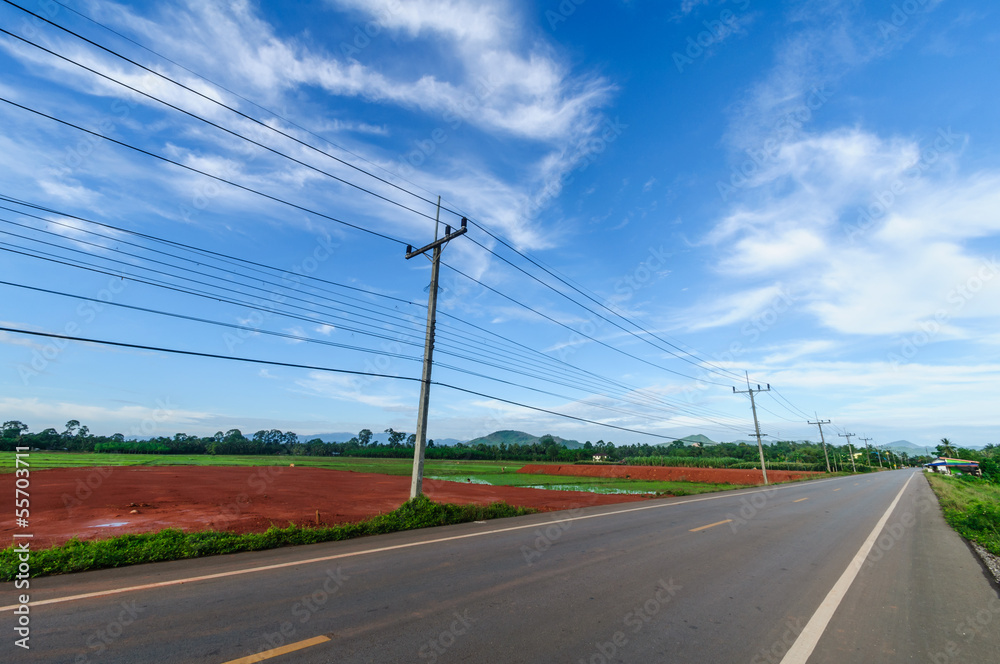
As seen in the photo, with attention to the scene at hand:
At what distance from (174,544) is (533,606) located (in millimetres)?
8055

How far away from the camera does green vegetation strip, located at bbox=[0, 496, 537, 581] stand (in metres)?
7.53

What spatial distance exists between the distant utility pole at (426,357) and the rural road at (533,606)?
13.5ft

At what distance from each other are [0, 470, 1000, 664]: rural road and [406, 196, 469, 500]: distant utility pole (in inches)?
162

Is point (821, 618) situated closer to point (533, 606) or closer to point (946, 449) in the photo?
point (533, 606)

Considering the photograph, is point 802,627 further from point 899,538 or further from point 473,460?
point 473,460

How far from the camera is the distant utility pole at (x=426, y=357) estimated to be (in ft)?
47.2

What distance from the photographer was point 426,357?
15727mm

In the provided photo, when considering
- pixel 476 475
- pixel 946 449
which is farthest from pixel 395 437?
pixel 946 449

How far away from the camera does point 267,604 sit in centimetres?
579

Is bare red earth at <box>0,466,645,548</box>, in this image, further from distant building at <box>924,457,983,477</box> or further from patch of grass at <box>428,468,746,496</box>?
distant building at <box>924,457,983,477</box>

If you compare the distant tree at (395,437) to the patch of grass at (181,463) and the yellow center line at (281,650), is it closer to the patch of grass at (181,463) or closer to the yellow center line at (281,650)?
the patch of grass at (181,463)

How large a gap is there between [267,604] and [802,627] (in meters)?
7.02

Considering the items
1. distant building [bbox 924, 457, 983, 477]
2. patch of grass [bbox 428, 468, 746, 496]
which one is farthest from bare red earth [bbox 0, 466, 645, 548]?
distant building [bbox 924, 457, 983, 477]

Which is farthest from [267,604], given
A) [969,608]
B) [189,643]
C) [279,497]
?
[279,497]
